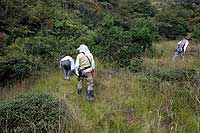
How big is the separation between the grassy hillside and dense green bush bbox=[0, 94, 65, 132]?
0.30 meters

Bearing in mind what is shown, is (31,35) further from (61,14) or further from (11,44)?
(61,14)

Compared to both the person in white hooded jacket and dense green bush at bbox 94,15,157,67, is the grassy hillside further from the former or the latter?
dense green bush at bbox 94,15,157,67

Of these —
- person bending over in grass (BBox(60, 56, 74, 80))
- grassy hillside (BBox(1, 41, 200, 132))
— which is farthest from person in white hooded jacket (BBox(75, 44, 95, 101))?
person bending over in grass (BBox(60, 56, 74, 80))

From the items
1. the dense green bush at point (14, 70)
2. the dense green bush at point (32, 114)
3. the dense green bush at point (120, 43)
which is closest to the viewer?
the dense green bush at point (32, 114)

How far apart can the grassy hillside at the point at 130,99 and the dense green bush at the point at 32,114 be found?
0.30 metres

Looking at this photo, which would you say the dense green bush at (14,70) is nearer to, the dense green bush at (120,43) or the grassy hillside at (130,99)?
the grassy hillside at (130,99)

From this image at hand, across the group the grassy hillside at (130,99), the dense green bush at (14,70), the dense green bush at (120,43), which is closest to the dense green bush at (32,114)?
the grassy hillside at (130,99)

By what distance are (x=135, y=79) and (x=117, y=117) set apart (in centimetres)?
473

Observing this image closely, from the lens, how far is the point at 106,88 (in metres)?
11.5

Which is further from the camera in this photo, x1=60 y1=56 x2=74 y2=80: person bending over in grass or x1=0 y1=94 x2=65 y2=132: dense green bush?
x1=60 y1=56 x2=74 y2=80: person bending over in grass

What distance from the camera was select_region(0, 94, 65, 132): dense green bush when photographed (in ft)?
20.5

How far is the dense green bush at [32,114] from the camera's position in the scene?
6.24 metres

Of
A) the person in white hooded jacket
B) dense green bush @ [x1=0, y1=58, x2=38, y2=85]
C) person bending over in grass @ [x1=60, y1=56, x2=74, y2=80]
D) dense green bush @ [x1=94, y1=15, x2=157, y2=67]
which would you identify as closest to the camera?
the person in white hooded jacket

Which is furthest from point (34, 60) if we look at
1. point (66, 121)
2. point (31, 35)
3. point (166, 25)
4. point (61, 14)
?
point (166, 25)
